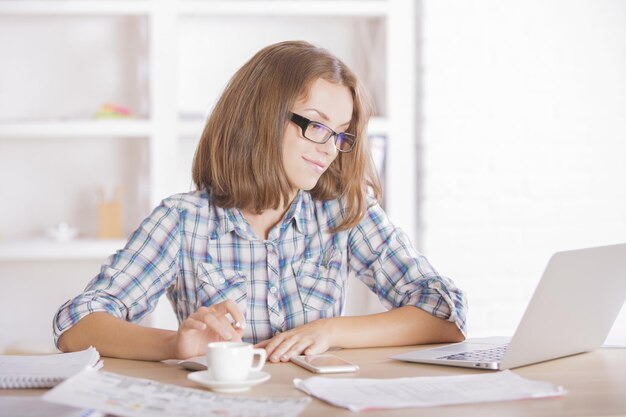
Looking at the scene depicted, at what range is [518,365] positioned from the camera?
4.52ft

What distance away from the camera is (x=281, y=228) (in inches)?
75.7

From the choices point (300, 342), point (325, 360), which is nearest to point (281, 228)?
point (300, 342)

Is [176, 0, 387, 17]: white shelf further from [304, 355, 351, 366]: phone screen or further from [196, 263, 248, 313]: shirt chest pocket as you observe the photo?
[304, 355, 351, 366]: phone screen

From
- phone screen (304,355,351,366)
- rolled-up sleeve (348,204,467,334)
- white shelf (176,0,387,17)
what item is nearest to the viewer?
phone screen (304,355,351,366)

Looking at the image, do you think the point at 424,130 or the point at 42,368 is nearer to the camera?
the point at 42,368

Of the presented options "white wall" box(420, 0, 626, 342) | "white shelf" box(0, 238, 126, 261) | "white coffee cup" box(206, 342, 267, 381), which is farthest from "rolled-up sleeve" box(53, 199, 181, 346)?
"white wall" box(420, 0, 626, 342)

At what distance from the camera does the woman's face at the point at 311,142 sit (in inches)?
72.4

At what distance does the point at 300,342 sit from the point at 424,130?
1.78 m

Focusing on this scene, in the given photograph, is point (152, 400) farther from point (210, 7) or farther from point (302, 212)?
point (210, 7)

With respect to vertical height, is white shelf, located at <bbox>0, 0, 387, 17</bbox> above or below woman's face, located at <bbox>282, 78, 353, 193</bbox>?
above

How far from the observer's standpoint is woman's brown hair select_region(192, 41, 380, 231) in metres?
1.85

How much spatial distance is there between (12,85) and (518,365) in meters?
2.45

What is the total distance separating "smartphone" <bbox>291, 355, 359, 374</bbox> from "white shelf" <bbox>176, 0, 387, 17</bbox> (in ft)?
6.08

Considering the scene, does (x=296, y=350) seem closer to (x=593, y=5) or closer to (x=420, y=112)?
(x=420, y=112)
